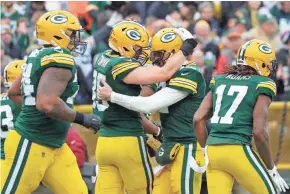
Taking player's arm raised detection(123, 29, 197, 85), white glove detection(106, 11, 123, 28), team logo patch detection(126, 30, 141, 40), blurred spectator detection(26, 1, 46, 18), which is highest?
team logo patch detection(126, 30, 141, 40)

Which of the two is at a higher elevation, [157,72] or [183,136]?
[157,72]

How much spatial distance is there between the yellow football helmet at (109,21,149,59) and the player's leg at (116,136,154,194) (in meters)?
0.71

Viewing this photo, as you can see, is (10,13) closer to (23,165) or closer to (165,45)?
(165,45)

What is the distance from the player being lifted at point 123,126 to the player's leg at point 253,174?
0.90 metres

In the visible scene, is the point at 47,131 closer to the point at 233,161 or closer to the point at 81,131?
the point at 233,161

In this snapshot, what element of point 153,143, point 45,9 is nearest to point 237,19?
point 45,9

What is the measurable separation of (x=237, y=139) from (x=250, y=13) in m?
6.89

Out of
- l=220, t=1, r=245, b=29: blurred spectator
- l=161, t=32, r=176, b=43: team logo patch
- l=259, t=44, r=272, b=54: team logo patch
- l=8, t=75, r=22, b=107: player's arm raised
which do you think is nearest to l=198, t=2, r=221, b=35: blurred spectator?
l=220, t=1, r=245, b=29: blurred spectator

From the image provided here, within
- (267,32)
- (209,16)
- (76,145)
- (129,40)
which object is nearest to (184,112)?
(129,40)

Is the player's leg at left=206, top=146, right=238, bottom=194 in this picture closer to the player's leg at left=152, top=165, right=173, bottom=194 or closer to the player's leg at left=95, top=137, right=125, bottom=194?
the player's leg at left=152, top=165, right=173, bottom=194

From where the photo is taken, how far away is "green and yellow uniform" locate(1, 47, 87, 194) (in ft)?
24.2

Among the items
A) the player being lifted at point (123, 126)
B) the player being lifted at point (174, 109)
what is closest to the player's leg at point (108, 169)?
the player being lifted at point (123, 126)

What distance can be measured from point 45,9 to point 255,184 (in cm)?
796

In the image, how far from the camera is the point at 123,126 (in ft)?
25.2
